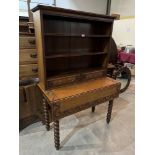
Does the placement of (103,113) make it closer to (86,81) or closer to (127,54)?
(86,81)

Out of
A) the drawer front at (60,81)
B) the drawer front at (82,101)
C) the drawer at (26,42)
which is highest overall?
the drawer at (26,42)

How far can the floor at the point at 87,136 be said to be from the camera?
1.76 metres

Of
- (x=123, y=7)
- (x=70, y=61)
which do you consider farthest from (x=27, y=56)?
(x=123, y=7)

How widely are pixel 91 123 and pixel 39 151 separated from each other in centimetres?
87

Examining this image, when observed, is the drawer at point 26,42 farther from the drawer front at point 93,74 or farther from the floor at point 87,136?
the floor at point 87,136

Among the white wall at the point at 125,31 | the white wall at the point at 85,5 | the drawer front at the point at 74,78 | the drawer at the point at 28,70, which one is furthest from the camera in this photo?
the white wall at the point at 85,5

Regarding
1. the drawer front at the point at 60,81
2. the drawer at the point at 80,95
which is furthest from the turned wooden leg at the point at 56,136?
the drawer front at the point at 60,81

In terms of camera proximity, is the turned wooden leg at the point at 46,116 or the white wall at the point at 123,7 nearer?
the turned wooden leg at the point at 46,116

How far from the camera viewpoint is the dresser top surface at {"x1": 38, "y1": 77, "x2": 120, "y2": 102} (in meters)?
1.55

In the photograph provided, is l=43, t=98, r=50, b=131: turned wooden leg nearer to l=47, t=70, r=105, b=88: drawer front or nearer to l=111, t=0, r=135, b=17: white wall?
l=47, t=70, r=105, b=88: drawer front

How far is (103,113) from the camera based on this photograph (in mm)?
2543

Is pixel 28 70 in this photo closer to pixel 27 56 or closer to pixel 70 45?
pixel 27 56

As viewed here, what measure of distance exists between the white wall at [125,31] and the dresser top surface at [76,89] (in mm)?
3274
